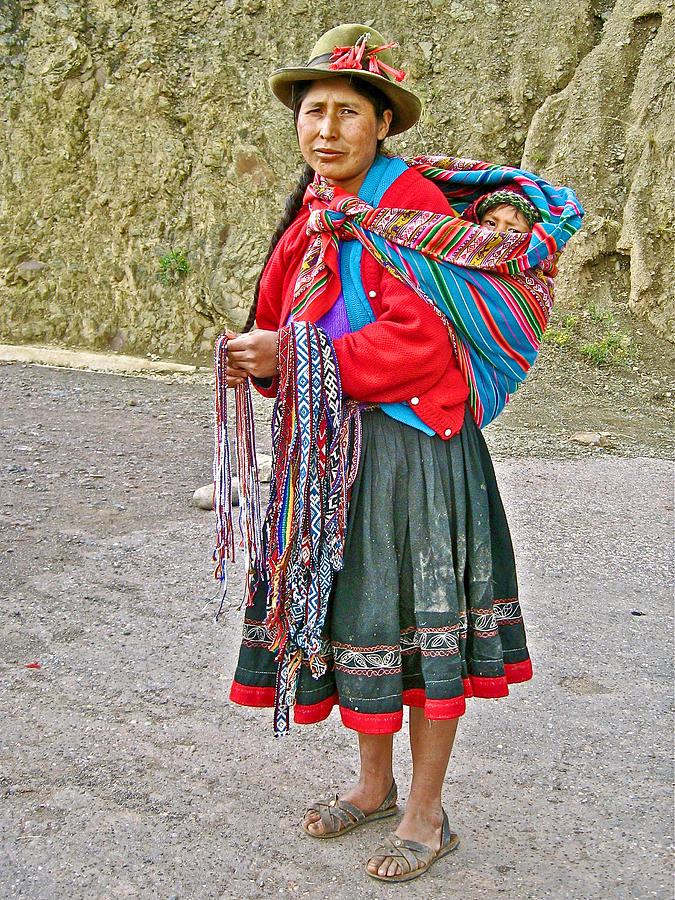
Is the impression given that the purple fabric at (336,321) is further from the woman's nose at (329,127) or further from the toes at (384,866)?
the toes at (384,866)

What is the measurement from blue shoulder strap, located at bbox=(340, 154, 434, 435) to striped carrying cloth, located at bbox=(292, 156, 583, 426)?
26 mm

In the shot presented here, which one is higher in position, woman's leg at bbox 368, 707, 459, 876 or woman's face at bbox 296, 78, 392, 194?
woman's face at bbox 296, 78, 392, 194

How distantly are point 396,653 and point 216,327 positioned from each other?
7193mm

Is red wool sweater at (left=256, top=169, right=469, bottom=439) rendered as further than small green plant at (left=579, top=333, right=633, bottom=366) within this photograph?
No

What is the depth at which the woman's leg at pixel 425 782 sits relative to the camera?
2.30m

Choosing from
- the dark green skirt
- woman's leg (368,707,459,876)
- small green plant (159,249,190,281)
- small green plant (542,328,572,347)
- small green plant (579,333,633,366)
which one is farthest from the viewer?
small green plant (159,249,190,281)

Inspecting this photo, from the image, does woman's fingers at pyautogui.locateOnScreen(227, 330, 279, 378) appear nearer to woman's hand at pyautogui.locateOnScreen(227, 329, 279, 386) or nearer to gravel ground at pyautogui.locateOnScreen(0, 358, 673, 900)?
woman's hand at pyautogui.locateOnScreen(227, 329, 279, 386)

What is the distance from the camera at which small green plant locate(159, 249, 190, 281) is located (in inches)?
362

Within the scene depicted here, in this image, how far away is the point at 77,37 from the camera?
30.5 feet

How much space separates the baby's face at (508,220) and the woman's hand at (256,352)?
586 mm

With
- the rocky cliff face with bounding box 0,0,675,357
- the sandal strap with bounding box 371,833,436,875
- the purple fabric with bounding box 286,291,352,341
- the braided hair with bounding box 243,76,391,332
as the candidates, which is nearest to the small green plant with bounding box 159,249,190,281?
the rocky cliff face with bounding box 0,0,675,357

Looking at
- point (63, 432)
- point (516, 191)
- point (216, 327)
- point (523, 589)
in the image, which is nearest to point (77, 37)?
point (216, 327)

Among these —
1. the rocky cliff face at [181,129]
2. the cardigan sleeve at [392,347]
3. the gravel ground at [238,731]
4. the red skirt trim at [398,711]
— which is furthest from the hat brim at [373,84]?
the rocky cliff face at [181,129]

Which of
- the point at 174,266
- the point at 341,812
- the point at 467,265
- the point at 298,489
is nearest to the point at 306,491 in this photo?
the point at 298,489
